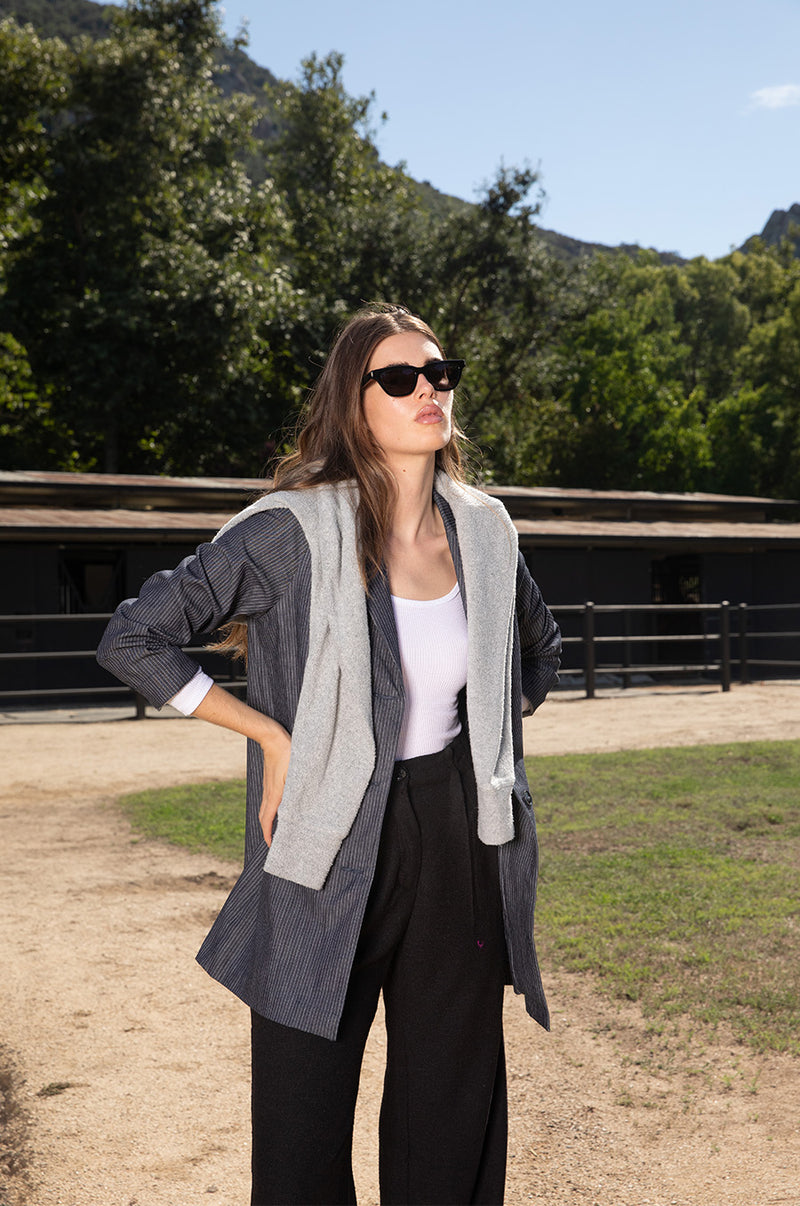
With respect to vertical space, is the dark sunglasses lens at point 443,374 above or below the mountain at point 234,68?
below

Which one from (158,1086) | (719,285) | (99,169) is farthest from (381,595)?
(719,285)

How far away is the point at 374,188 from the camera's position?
1372 inches

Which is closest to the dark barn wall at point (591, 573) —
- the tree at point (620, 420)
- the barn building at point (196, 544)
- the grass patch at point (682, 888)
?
the barn building at point (196, 544)

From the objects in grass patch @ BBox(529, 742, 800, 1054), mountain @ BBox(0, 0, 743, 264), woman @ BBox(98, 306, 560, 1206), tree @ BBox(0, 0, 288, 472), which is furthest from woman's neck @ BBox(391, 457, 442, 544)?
mountain @ BBox(0, 0, 743, 264)

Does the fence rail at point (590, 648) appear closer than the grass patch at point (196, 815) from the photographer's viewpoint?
No

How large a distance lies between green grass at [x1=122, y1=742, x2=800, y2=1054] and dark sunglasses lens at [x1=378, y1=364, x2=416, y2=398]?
8.30ft

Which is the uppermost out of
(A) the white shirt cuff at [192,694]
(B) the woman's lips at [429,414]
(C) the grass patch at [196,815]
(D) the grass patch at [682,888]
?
(B) the woman's lips at [429,414]

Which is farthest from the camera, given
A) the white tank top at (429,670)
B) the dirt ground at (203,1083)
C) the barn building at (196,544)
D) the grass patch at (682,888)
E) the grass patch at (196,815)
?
the barn building at (196,544)

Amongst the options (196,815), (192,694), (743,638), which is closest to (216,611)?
(192,694)

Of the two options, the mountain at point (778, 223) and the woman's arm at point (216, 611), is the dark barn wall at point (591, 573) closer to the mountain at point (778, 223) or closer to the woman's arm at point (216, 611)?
the woman's arm at point (216, 611)

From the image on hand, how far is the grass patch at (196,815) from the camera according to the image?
624 centimetres

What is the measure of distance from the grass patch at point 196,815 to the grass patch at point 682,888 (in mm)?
1842

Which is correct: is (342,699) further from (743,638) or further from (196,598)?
(743,638)

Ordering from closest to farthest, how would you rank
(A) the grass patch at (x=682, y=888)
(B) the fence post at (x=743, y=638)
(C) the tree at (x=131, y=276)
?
(A) the grass patch at (x=682, y=888) < (B) the fence post at (x=743, y=638) < (C) the tree at (x=131, y=276)
